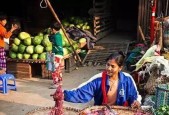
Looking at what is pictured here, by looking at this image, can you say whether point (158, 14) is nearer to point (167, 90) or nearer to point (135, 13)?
point (135, 13)

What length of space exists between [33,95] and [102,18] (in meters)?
6.17

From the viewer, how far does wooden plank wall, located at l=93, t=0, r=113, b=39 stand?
11.7m

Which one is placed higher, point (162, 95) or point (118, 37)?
point (118, 37)

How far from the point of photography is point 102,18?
41.0 feet

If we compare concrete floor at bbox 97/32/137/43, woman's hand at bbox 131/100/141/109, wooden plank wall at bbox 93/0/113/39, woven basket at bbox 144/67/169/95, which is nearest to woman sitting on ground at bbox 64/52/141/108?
woman's hand at bbox 131/100/141/109

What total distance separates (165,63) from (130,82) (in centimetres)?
268

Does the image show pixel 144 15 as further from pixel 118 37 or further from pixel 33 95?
pixel 33 95

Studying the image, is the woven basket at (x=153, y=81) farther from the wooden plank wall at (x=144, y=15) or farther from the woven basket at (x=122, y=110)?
the wooden plank wall at (x=144, y=15)

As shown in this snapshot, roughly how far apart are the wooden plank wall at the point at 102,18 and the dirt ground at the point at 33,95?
291 centimetres

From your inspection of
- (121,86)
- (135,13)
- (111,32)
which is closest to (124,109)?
(121,86)

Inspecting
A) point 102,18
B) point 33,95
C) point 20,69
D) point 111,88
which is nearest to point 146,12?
point 102,18

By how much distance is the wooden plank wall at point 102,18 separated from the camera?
11720mm

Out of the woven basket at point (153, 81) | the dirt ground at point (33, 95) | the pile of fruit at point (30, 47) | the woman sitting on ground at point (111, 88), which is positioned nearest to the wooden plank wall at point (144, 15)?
the dirt ground at point (33, 95)

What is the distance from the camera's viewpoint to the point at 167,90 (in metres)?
5.07
